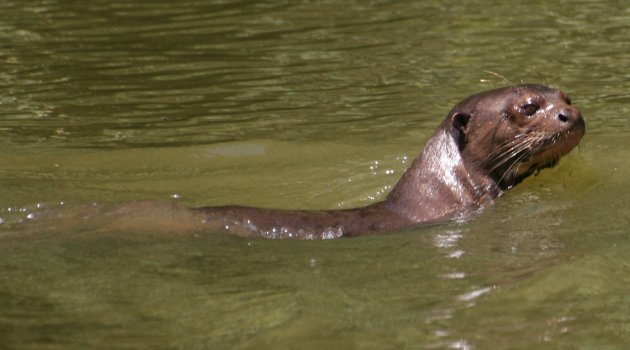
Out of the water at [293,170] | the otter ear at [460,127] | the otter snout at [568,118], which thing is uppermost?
the otter snout at [568,118]

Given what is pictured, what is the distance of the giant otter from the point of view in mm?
6539

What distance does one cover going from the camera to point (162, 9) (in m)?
12.6

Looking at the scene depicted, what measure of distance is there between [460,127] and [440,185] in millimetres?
322

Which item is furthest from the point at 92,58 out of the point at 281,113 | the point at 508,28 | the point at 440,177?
the point at 440,177

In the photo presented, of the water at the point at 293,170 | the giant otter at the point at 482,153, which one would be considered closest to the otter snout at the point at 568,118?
the giant otter at the point at 482,153

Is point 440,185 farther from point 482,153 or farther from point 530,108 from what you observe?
point 530,108

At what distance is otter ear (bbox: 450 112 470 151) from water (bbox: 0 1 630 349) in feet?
1.19

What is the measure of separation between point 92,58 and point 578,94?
399 cm

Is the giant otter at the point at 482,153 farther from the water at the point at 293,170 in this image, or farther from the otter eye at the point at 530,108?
the water at the point at 293,170

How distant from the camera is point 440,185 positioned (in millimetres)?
6684

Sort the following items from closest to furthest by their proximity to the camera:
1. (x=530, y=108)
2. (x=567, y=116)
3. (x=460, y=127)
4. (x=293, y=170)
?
(x=567, y=116), (x=530, y=108), (x=460, y=127), (x=293, y=170)

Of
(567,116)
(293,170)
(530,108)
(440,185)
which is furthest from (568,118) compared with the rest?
(293,170)

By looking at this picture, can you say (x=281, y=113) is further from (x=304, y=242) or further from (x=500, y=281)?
(x=500, y=281)

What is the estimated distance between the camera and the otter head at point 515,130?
21.6 ft
